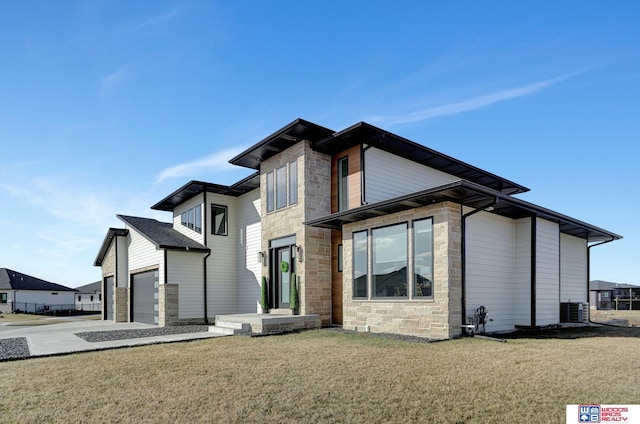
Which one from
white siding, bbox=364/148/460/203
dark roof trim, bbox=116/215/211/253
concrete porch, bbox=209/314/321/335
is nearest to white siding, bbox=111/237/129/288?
dark roof trim, bbox=116/215/211/253

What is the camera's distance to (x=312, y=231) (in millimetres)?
13719

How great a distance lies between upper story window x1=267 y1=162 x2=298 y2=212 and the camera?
1430cm

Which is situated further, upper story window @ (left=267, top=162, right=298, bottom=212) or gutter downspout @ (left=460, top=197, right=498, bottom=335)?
upper story window @ (left=267, top=162, right=298, bottom=212)

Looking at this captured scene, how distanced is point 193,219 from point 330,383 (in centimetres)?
1508

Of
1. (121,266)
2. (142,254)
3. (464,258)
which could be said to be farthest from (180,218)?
(464,258)

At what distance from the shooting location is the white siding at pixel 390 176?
1306cm

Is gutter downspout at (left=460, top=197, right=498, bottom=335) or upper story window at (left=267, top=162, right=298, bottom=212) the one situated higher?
upper story window at (left=267, top=162, right=298, bottom=212)

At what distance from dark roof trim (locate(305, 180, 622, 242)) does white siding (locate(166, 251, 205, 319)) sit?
718 cm

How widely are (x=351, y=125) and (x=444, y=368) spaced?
766 cm

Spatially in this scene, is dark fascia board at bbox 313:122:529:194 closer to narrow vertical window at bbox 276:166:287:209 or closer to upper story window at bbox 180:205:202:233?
narrow vertical window at bbox 276:166:287:209

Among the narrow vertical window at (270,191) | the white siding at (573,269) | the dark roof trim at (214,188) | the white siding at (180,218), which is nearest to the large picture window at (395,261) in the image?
the narrow vertical window at (270,191)

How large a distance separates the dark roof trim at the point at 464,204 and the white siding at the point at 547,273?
42cm


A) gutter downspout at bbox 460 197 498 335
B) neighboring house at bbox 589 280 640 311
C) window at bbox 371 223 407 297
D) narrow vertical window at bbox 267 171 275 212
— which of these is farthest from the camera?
neighboring house at bbox 589 280 640 311

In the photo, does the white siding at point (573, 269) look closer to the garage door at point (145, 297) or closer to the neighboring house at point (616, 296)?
the garage door at point (145, 297)
